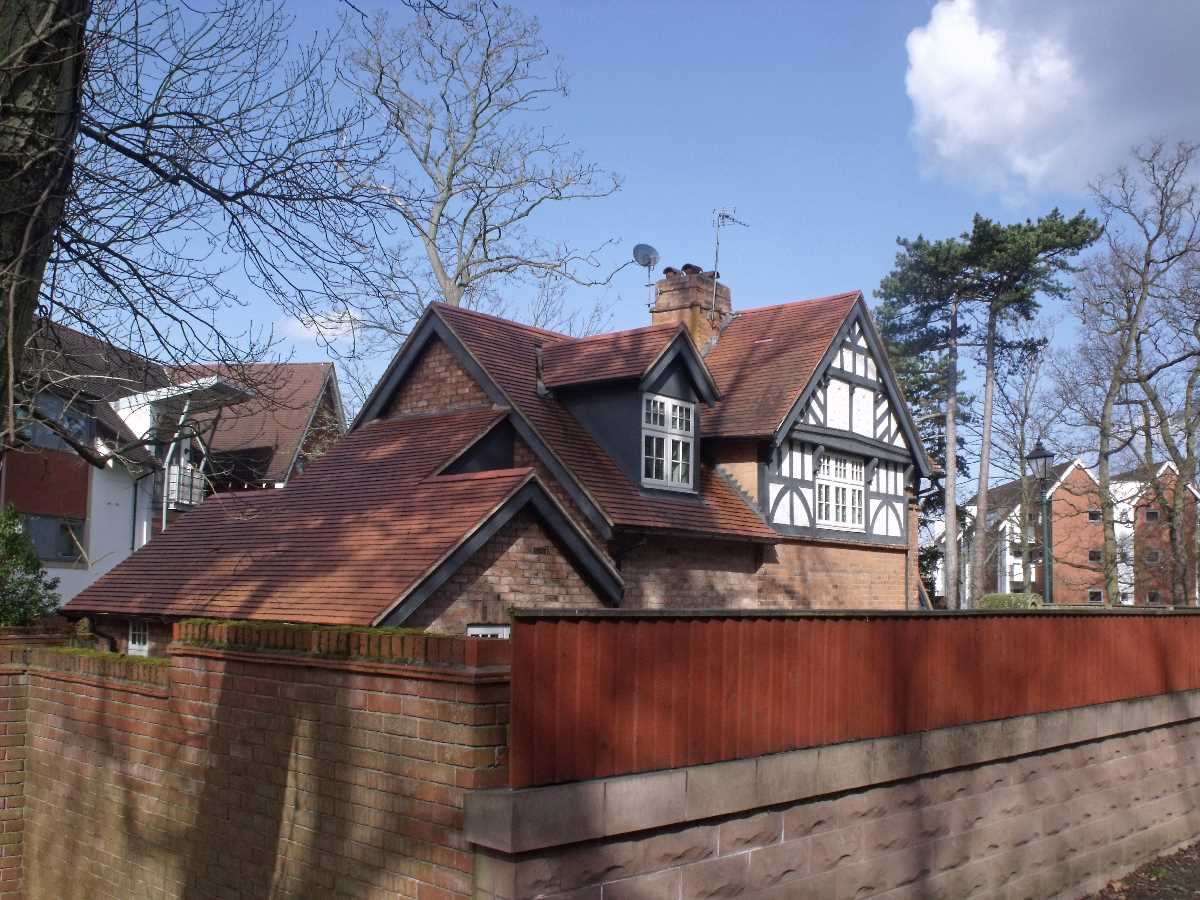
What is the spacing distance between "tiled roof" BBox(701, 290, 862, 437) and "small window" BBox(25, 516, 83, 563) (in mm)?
16949

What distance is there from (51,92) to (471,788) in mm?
3847

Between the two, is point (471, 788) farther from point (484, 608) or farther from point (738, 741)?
point (484, 608)

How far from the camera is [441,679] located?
18.5 feet

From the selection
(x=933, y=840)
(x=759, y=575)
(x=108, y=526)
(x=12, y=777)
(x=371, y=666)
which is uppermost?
(x=108, y=526)

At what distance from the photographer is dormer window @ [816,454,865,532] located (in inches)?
892

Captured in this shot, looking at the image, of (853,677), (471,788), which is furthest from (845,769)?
(471,788)

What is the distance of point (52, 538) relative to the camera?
29.5 m

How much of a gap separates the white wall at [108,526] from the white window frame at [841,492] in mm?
18002

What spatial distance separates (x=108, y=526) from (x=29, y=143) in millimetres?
27868

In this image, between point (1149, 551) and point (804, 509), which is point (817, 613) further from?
point (1149, 551)

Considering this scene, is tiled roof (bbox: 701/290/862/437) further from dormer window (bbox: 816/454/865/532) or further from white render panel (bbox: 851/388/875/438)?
dormer window (bbox: 816/454/865/532)

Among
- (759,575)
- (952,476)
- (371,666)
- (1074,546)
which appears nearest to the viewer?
(371,666)

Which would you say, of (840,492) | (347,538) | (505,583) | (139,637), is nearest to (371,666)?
(505,583)

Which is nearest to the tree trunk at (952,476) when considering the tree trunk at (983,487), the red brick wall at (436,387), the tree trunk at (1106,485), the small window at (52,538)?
the tree trunk at (983,487)
